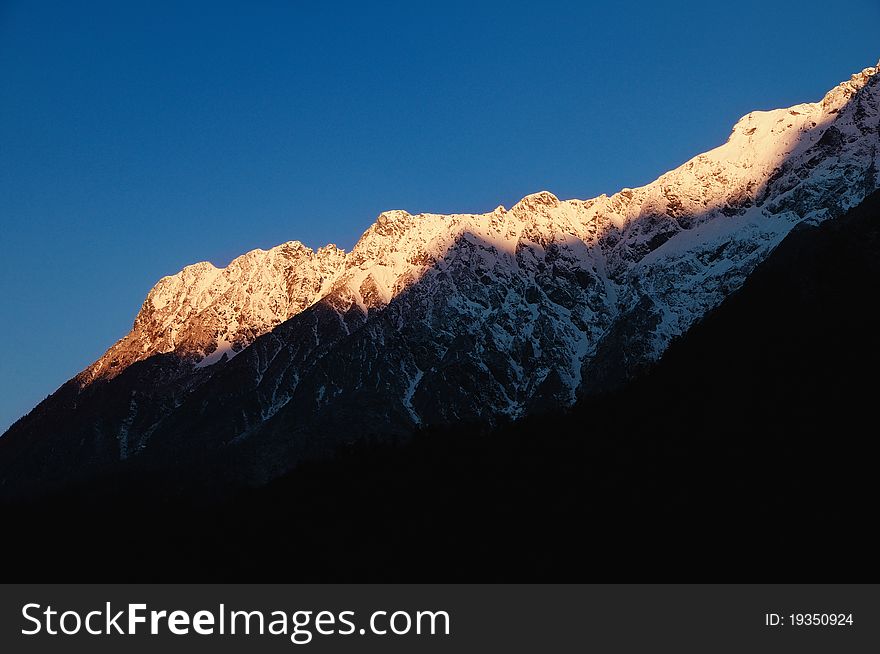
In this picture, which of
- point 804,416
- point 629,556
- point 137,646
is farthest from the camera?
point 804,416

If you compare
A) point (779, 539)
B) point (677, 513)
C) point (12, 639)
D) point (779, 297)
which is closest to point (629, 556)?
point (677, 513)

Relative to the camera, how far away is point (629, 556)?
13325cm

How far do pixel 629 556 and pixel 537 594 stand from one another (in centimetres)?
1533

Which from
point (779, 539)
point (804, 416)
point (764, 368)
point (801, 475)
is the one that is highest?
point (764, 368)

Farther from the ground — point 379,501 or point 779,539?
point 379,501

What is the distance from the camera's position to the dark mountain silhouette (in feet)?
419

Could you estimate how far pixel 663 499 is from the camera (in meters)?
145

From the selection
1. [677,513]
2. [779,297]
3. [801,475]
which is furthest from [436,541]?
[779,297]

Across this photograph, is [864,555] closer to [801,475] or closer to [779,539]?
[779,539]

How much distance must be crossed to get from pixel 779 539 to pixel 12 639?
79843 mm

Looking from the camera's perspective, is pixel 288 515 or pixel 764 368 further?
pixel 288 515

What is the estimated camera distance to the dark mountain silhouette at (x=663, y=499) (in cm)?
12781

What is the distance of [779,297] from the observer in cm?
19912

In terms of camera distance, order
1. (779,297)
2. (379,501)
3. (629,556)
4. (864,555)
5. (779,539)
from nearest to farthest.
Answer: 1. (864,555)
2. (779,539)
3. (629,556)
4. (379,501)
5. (779,297)
